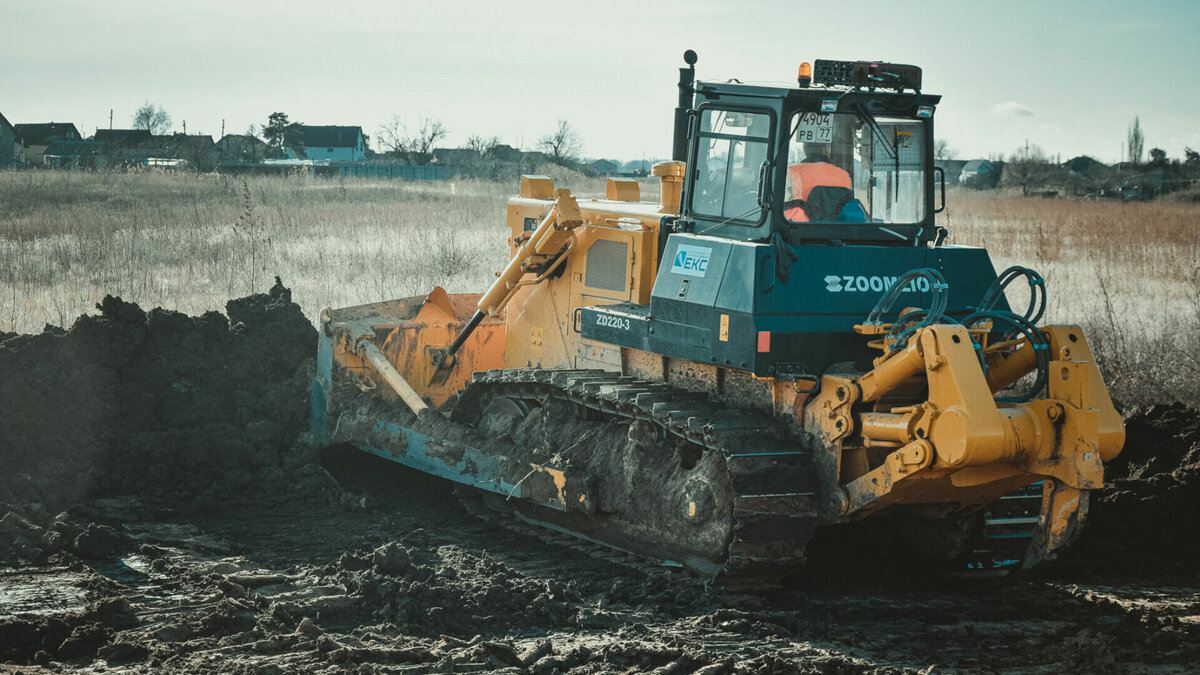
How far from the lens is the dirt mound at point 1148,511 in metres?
7.88

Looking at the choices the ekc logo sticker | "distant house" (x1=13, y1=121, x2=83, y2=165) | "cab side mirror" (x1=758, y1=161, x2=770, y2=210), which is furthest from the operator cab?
"distant house" (x1=13, y1=121, x2=83, y2=165)

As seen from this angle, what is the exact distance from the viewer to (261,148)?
63.5 metres

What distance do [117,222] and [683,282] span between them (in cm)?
1744

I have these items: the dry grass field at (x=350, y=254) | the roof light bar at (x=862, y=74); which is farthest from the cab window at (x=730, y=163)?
the dry grass field at (x=350, y=254)

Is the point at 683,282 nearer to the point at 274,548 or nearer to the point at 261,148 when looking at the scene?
the point at 274,548

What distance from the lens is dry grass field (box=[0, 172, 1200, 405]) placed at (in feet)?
46.3

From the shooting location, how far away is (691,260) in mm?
7375

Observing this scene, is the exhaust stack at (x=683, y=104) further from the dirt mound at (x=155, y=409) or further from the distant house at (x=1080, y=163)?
the distant house at (x=1080, y=163)

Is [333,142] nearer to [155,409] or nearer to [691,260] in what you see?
[155,409]

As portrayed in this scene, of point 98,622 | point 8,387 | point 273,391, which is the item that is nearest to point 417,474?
point 273,391

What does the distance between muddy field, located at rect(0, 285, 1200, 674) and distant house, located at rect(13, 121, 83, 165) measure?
7533 centimetres

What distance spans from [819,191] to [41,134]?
276 feet

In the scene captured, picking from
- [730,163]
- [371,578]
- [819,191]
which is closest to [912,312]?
[819,191]

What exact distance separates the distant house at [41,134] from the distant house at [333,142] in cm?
1650
